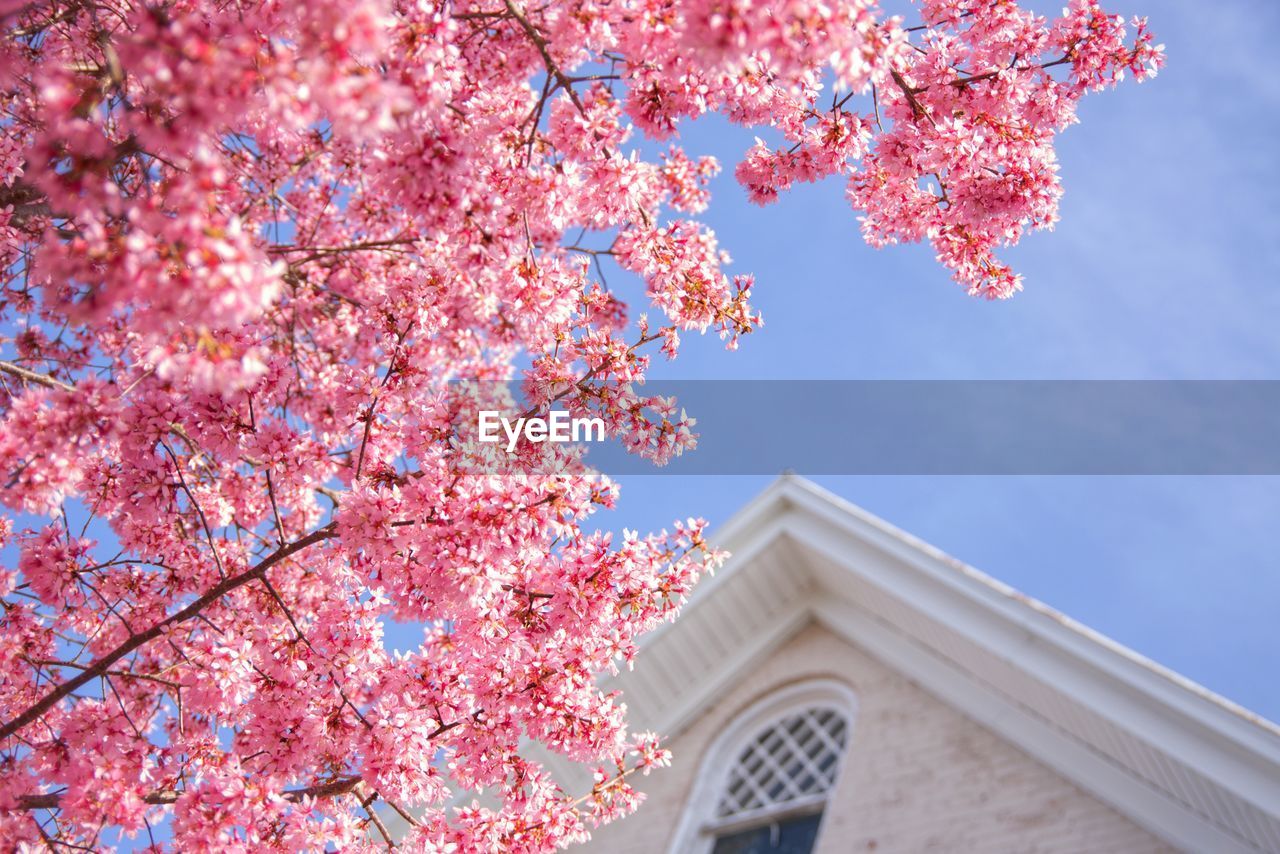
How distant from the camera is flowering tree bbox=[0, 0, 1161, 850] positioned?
4.14 meters

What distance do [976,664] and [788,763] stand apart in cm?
184

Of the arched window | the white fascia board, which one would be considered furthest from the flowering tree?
the arched window

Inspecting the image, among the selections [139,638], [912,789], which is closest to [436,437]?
[139,638]

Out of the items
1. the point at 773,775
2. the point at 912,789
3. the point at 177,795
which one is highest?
the point at 773,775

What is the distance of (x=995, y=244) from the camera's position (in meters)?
5.96

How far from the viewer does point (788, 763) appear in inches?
365

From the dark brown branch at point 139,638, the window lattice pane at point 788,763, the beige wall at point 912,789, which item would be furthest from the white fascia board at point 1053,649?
the dark brown branch at point 139,638

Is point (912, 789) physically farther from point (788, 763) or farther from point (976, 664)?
point (788, 763)

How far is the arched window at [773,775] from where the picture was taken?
8.73 meters

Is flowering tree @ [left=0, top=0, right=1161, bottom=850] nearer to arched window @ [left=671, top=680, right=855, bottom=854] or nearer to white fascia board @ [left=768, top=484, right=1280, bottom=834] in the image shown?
white fascia board @ [left=768, top=484, right=1280, bottom=834]

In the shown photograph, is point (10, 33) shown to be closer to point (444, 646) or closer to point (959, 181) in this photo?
point (444, 646)

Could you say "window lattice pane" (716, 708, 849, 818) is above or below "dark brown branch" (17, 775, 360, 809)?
above

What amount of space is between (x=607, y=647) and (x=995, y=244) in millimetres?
2966

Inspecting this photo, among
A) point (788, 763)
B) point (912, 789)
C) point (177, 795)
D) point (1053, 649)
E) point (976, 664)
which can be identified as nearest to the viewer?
point (177, 795)
